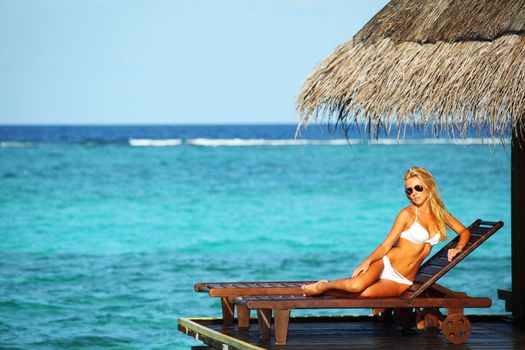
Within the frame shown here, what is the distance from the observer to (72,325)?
10.3 m

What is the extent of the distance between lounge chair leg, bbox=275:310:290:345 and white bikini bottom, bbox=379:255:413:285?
1.91ft

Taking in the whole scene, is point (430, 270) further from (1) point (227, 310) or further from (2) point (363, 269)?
(1) point (227, 310)

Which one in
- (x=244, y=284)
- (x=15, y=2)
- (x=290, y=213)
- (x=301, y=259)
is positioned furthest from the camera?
(x=15, y=2)

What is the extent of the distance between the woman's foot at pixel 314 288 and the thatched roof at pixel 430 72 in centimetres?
96

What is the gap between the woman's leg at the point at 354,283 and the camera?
5.61 metres

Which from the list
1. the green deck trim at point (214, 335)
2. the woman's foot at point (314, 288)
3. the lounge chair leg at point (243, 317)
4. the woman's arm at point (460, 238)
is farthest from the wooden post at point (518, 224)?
the green deck trim at point (214, 335)

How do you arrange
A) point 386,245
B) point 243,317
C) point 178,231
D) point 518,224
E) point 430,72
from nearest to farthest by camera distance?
point 386,245 < point 430,72 < point 243,317 < point 518,224 < point 178,231

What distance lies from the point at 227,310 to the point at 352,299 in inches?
39.0

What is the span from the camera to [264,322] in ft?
18.4

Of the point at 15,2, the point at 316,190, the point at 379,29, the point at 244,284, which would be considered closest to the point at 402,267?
the point at 244,284

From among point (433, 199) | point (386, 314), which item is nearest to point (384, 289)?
point (433, 199)

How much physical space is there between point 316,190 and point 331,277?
1417 centimetres

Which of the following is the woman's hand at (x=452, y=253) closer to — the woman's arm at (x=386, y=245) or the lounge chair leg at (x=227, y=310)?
the woman's arm at (x=386, y=245)

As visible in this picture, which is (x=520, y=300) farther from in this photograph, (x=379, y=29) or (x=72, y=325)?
(x=72, y=325)
